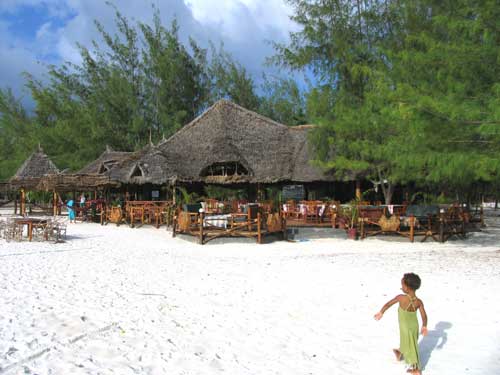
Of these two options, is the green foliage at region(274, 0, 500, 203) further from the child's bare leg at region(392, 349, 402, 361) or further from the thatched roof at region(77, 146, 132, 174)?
the thatched roof at region(77, 146, 132, 174)

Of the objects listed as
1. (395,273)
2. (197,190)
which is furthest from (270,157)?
(395,273)

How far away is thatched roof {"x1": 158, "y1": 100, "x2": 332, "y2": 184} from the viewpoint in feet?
64.2

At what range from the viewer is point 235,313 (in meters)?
5.83

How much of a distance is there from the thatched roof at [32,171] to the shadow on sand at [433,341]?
24.2 metres

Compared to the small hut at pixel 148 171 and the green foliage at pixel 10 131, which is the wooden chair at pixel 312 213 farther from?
the green foliage at pixel 10 131

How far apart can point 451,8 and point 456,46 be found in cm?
150

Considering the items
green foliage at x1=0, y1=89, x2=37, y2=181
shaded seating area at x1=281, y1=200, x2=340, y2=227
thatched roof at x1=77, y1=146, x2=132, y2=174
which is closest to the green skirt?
shaded seating area at x1=281, y1=200, x2=340, y2=227

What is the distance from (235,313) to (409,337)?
97.1 inches

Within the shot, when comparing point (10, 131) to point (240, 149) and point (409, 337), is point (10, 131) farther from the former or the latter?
point (409, 337)

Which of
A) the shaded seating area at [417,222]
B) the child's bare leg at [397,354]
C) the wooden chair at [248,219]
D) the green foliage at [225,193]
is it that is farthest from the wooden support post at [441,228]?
the green foliage at [225,193]

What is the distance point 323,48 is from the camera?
1861 cm

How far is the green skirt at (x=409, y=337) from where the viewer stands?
155 inches

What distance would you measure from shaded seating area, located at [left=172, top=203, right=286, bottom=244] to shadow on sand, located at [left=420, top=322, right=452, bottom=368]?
827 centimetres

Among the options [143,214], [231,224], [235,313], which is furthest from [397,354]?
[143,214]
